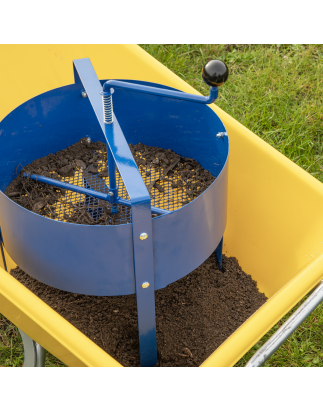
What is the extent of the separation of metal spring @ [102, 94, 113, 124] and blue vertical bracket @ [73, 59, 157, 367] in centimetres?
2

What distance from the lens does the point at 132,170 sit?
1.12 meters

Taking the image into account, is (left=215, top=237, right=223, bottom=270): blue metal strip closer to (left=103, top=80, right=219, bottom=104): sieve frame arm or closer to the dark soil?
the dark soil

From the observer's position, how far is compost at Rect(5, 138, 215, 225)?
148 cm

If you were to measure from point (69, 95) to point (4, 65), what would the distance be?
491mm

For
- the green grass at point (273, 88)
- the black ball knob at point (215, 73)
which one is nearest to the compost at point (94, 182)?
the black ball knob at point (215, 73)

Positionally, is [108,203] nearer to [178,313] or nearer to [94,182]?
[94,182]

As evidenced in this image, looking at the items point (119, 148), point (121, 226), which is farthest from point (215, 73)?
point (121, 226)

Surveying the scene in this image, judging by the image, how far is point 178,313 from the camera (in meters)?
1.69

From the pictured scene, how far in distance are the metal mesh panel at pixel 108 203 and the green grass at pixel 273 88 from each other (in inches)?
44.8

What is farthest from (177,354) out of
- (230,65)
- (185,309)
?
(230,65)

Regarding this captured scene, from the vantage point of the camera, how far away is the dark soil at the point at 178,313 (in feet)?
5.18

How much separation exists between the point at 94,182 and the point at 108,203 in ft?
0.53

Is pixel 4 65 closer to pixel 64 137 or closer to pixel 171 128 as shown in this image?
pixel 64 137

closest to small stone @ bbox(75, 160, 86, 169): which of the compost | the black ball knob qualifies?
the compost
